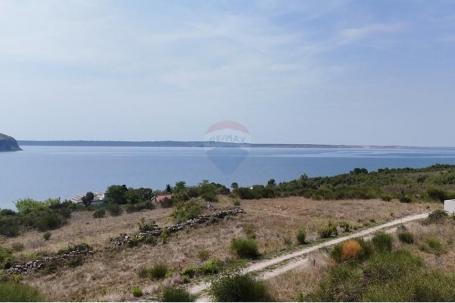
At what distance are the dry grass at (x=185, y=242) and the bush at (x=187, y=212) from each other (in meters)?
0.79

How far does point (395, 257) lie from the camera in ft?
40.3

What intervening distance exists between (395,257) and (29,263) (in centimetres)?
1407

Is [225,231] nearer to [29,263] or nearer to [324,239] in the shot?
[324,239]

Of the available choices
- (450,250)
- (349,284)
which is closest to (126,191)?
(450,250)

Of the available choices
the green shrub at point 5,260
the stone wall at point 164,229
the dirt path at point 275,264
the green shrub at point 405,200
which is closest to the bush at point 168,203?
the stone wall at point 164,229

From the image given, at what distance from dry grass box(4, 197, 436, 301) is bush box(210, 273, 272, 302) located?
1.83 feet

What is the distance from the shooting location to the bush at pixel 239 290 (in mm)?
9516

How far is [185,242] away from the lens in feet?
69.9

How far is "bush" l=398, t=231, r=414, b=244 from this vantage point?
16928 mm

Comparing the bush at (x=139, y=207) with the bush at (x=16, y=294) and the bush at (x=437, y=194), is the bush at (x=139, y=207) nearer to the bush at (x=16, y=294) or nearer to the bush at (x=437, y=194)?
the bush at (x=437, y=194)

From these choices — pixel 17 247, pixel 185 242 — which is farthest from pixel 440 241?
pixel 17 247

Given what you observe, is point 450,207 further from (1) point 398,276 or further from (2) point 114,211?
(2) point 114,211

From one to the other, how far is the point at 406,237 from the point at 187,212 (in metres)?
15.1

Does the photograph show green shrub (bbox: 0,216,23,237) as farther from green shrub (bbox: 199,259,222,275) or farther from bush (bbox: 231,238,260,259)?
green shrub (bbox: 199,259,222,275)
